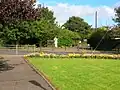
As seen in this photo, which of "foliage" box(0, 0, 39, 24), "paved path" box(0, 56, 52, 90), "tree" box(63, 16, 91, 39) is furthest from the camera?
"tree" box(63, 16, 91, 39)

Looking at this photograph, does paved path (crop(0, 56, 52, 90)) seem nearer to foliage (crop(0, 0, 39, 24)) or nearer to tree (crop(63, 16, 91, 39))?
foliage (crop(0, 0, 39, 24))

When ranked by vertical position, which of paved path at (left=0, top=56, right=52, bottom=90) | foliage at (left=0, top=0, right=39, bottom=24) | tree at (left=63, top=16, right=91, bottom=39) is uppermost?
tree at (left=63, top=16, right=91, bottom=39)

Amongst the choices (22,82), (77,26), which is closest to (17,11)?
(22,82)

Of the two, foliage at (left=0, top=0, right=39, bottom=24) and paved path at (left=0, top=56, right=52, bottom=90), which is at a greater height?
foliage at (left=0, top=0, right=39, bottom=24)

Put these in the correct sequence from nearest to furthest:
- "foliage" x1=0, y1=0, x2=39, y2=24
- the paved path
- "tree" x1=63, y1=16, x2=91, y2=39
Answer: the paved path < "foliage" x1=0, y1=0, x2=39, y2=24 < "tree" x1=63, y1=16, x2=91, y2=39

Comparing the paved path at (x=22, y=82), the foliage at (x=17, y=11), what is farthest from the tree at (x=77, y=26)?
the paved path at (x=22, y=82)

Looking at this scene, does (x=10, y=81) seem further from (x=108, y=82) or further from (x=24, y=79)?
(x=108, y=82)

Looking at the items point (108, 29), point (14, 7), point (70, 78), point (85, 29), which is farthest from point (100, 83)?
point (85, 29)

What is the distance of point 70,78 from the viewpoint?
17875mm

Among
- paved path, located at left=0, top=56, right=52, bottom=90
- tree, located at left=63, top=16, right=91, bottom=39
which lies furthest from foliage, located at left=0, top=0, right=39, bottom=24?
tree, located at left=63, top=16, right=91, bottom=39

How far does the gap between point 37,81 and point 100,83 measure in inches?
122

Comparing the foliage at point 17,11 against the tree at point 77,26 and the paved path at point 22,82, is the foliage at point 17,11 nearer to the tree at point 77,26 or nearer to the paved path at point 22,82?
the paved path at point 22,82

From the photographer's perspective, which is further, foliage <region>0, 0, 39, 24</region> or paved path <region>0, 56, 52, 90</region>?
foliage <region>0, 0, 39, 24</region>

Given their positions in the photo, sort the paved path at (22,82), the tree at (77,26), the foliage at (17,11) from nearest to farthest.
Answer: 1. the paved path at (22,82)
2. the foliage at (17,11)
3. the tree at (77,26)
